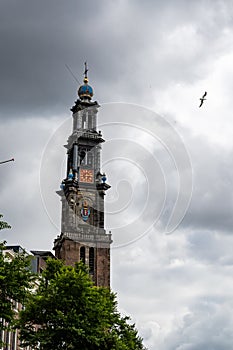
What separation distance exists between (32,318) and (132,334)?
20.2 metres

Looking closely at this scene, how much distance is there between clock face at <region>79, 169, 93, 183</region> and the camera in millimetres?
150375

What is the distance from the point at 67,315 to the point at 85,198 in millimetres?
88180

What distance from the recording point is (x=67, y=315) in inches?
2361

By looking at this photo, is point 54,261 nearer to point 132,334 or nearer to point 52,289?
point 52,289

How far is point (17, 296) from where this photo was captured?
165 feet

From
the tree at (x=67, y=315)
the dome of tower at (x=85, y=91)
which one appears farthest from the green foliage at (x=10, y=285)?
the dome of tower at (x=85, y=91)

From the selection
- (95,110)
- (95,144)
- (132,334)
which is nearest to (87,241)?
(95,144)

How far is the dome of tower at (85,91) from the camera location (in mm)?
163125

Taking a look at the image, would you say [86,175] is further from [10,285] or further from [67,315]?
[10,285]

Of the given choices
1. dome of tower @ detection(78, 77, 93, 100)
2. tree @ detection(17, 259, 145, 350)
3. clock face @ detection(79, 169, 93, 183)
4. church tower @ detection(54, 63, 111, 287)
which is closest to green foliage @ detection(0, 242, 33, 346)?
tree @ detection(17, 259, 145, 350)

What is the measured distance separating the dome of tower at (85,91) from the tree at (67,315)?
340ft

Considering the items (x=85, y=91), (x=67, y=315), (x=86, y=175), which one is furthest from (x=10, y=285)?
(x=85, y=91)

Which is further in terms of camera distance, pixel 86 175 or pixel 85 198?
pixel 86 175

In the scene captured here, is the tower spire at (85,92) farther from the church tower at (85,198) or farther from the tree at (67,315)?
the tree at (67,315)
